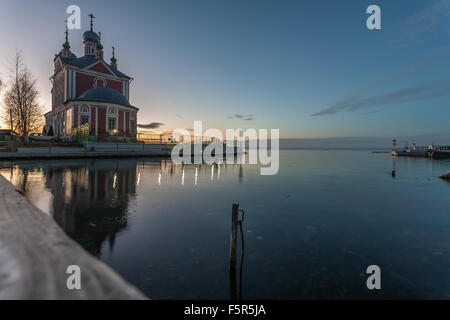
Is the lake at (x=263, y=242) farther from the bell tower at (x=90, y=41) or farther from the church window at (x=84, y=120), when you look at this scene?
the bell tower at (x=90, y=41)

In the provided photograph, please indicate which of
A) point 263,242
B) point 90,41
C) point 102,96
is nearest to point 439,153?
point 263,242

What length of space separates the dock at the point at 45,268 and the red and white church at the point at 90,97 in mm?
34920

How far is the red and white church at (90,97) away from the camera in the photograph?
3719cm

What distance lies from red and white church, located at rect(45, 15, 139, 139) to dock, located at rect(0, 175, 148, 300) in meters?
34.9

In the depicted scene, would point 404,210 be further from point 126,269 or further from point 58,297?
point 58,297

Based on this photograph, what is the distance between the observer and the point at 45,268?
3.62 metres

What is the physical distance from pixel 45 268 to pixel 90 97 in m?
41.3

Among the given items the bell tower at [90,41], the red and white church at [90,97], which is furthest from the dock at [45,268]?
the bell tower at [90,41]

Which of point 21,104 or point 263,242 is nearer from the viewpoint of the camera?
point 263,242

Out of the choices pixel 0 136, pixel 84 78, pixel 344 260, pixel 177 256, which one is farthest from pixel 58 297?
pixel 0 136

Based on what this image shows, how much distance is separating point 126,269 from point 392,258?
252 inches

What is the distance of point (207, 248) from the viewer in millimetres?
5953

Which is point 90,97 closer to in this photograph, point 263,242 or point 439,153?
point 263,242

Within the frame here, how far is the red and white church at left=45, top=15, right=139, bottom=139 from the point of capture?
Result: 37188mm
